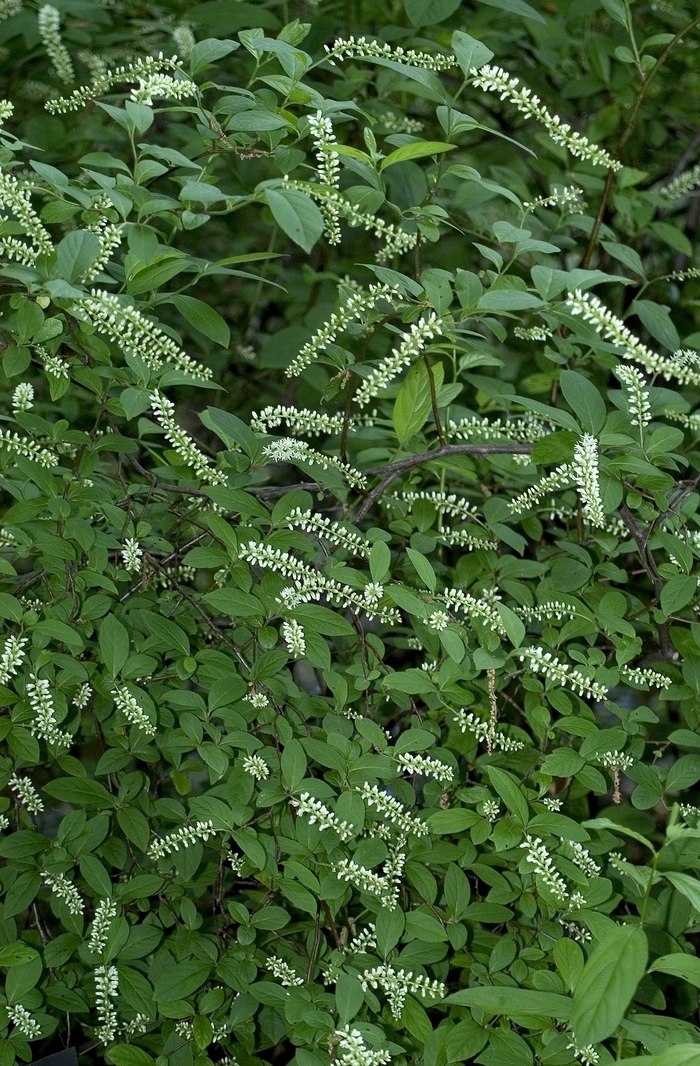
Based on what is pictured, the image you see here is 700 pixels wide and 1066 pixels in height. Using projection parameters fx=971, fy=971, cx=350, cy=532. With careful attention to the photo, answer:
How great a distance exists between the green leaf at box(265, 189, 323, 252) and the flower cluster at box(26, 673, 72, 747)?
56 cm

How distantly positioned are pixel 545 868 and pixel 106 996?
53 centimetres

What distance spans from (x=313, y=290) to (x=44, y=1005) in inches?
60.1

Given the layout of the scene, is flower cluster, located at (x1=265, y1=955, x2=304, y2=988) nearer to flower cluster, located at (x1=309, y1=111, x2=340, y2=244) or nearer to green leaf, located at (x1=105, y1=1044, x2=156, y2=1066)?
green leaf, located at (x1=105, y1=1044, x2=156, y2=1066)

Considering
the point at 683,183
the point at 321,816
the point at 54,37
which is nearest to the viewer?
the point at 321,816

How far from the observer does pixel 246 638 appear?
3.89ft

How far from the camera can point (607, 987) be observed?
806 millimetres

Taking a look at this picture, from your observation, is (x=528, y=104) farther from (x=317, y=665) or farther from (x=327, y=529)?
(x=317, y=665)

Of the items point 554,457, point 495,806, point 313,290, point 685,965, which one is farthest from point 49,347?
point 313,290

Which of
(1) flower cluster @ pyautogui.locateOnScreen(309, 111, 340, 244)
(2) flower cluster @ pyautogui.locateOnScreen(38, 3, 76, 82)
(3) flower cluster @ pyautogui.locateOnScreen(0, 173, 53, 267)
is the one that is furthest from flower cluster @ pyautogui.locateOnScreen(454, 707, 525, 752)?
(2) flower cluster @ pyautogui.locateOnScreen(38, 3, 76, 82)

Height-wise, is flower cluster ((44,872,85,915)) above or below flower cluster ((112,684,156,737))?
below

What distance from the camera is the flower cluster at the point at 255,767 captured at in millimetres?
1084

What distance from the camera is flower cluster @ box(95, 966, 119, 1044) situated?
1126mm

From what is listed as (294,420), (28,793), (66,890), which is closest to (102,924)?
(66,890)

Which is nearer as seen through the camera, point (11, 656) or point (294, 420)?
point (11, 656)
